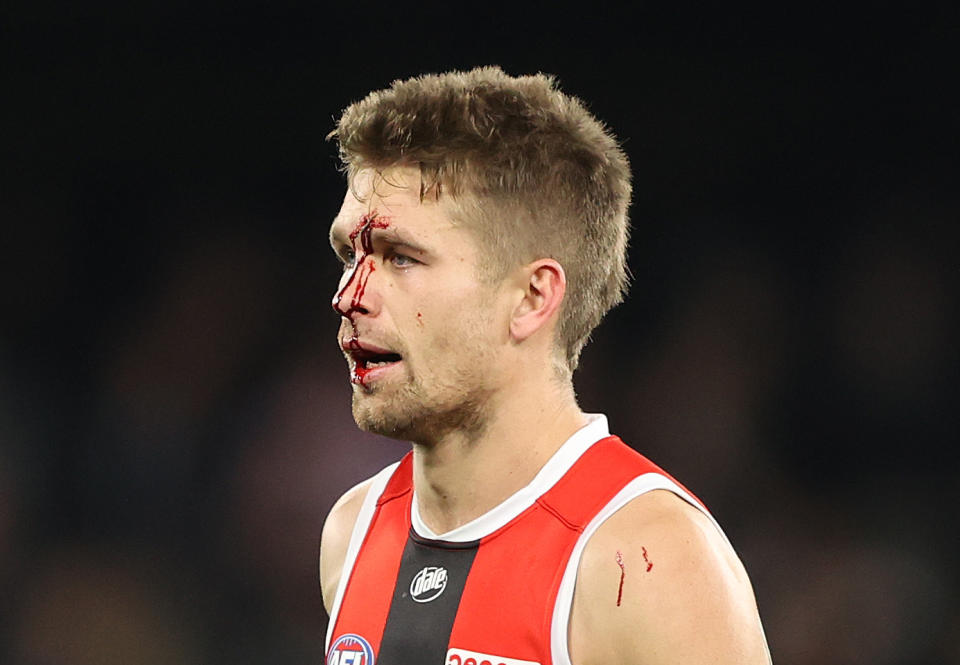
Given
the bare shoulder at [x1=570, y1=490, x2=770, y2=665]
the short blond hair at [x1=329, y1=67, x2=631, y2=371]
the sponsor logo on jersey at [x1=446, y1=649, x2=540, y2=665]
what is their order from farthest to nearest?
the short blond hair at [x1=329, y1=67, x2=631, y2=371], the sponsor logo on jersey at [x1=446, y1=649, x2=540, y2=665], the bare shoulder at [x1=570, y1=490, x2=770, y2=665]

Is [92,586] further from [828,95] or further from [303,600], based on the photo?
[828,95]

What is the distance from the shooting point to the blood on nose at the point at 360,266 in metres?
1.83

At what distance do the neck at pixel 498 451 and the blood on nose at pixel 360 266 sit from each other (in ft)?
0.87

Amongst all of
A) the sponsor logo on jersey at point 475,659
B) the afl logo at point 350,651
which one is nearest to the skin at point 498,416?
the sponsor logo on jersey at point 475,659

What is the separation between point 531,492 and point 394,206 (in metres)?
0.51

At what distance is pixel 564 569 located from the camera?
1735mm

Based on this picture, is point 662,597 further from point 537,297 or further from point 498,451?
point 537,297

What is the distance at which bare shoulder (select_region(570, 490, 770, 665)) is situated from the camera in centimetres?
Result: 158

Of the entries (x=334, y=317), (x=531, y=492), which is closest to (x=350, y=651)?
(x=531, y=492)

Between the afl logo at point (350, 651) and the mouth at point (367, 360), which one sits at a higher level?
the mouth at point (367, 360)

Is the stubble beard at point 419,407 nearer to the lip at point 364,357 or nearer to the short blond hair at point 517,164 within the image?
the lip at point 364,357

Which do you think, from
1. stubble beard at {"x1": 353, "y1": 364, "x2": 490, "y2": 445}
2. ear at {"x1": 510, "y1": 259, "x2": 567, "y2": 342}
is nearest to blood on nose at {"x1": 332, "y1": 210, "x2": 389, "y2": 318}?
stubble beard at {"x1": 353, "y1": 364, "x2": 490, "y2": 445}

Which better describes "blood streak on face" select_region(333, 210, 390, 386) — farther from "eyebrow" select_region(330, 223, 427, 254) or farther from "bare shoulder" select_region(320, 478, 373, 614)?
"bare shoulder" select_region(320, 478, 373, 614)

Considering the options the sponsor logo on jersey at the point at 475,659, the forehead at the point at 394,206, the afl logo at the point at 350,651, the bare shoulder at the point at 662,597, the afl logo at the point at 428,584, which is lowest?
the afl logo at the point at 350,651
